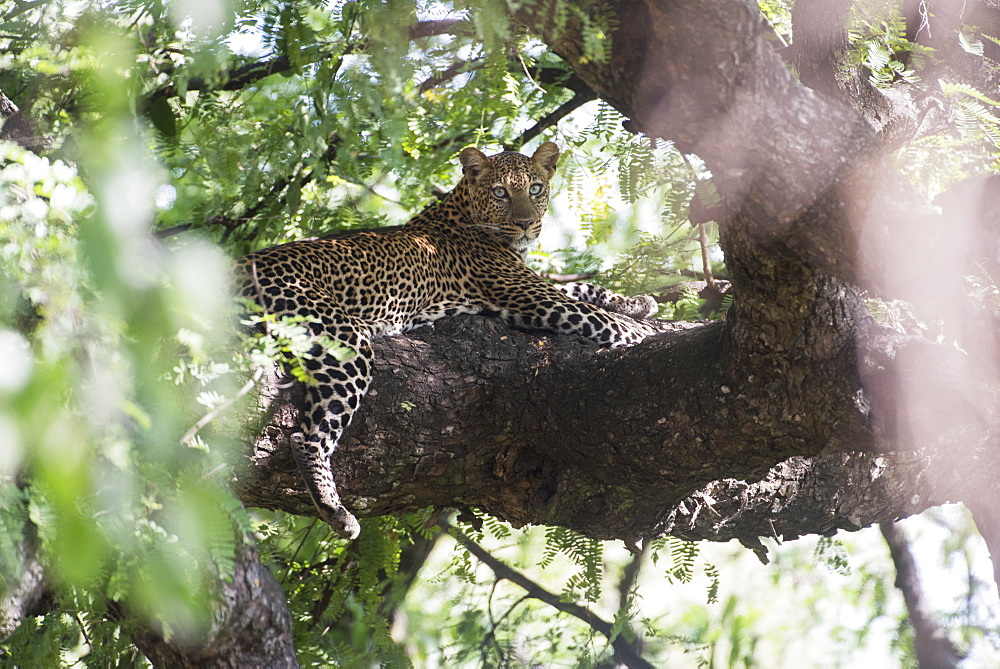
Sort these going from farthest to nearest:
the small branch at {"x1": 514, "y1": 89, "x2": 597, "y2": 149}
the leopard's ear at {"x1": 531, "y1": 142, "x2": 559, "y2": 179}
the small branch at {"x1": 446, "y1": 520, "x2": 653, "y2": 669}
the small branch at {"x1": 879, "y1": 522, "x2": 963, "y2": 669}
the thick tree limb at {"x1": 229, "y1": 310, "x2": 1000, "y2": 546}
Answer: the small branch at {"x1": 879, "y1": 522, "x2": 963, "y2": 669} → the small branch at {"x1": 446, "y1": 520, "x2": 653, "y2": 669} → the leopard's ear at {"x1": 531, "y1": 142, "x2": 559, "y2": 179} → the small branch at {"x1": 514, "y1": 89, "x2": 597, "y2": 149} → the thick tree limb at {"x1": 229, "y1": 310, "x2": 1000, "y2": 546}

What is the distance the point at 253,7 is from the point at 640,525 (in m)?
3.45

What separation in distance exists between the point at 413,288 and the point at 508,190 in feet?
4.93

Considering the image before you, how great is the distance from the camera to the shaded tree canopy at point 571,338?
1.88 meters

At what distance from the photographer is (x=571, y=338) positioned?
5762 mm

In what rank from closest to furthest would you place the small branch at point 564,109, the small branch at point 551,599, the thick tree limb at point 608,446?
the thick tree limb at point 608,446
the small branch at point 564,109
the small branch at point 551,599

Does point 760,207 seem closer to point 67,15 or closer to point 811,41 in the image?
point 811,41

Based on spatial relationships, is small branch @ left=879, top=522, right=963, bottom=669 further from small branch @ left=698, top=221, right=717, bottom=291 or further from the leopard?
the leopard

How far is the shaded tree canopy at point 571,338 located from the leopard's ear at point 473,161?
2.11 feet

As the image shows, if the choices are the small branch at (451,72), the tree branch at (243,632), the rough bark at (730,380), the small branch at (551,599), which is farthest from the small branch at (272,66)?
the small branch at (551,599)

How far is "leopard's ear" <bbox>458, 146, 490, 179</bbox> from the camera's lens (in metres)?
6.86

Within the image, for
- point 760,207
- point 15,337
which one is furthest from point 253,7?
point 760,207

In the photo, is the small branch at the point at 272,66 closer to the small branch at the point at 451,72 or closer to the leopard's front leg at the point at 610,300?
the small branch at the point at 451,72

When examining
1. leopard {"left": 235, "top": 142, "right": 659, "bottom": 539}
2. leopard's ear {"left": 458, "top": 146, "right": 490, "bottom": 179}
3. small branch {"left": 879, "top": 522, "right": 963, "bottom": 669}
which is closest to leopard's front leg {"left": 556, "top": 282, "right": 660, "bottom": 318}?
leopard {"left": 235, "top": 142, "right": 659, "bottom": 539}

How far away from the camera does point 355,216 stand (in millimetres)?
7051
